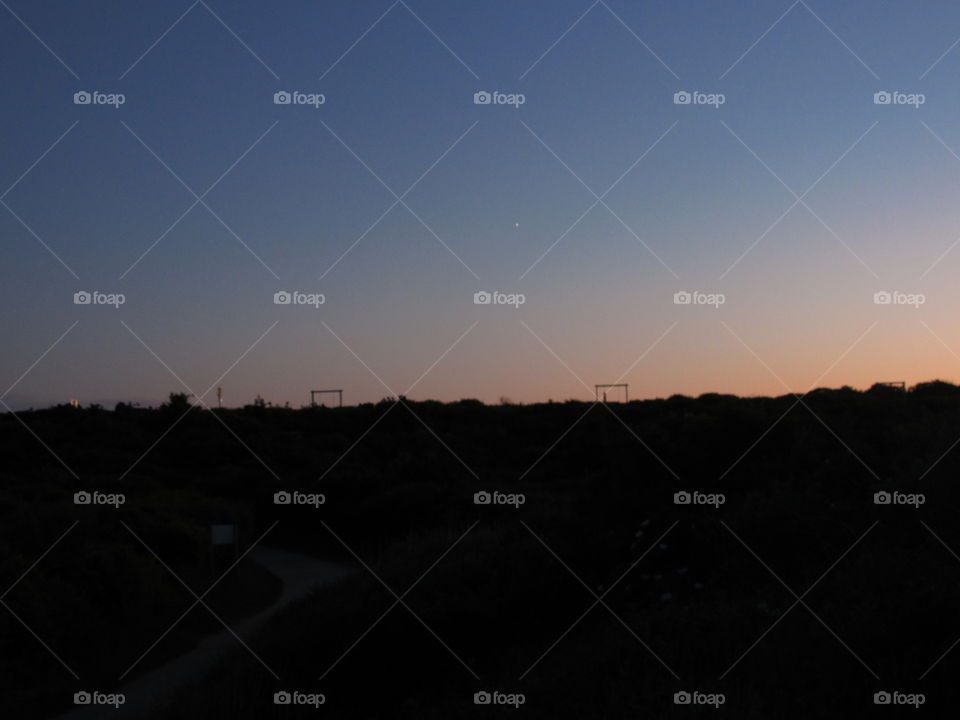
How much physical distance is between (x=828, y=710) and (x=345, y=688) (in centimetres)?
535

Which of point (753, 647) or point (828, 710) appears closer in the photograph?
point (828, 710)

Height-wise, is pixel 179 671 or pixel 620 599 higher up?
pixel 620 599

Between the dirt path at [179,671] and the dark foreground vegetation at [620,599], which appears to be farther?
the dirt path at [179,671]

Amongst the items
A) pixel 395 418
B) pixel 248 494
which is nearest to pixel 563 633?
pixel 248 494

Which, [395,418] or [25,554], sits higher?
[395,418]

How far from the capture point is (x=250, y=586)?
21.9 metres

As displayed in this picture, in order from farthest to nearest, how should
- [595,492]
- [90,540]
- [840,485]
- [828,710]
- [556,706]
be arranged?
1. [90,540]
2. [595,492]
3. [840,485]
4. [556,706]
5. [828,710]

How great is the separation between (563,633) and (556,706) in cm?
292

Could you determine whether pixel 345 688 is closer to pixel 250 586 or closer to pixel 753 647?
pixel 753 647

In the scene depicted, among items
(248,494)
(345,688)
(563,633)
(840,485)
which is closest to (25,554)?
(345,688)

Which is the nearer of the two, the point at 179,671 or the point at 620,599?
the point at 620,599

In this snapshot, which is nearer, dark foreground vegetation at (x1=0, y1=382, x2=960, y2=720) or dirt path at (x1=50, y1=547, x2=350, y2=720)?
dark foreground vegetation at (x1=0, y1=382, x2=960, y2=720)

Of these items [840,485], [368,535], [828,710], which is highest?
[368,535]

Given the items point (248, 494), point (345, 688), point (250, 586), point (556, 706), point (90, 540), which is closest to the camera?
point (556, 706)
